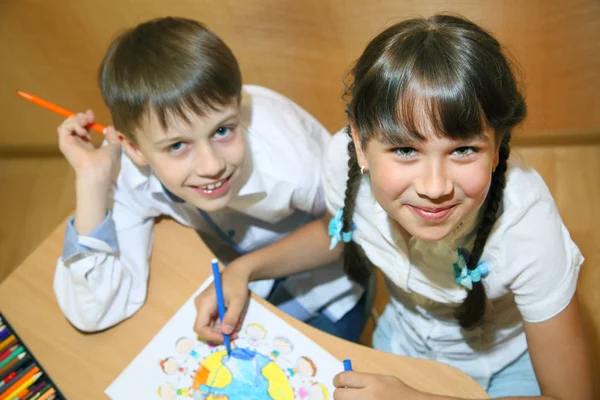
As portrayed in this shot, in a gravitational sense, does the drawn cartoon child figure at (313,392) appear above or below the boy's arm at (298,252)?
below

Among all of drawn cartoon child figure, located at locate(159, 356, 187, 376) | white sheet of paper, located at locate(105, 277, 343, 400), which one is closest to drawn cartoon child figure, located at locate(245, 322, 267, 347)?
white sheet of paper, located at locate(105, 277, 343, 400)

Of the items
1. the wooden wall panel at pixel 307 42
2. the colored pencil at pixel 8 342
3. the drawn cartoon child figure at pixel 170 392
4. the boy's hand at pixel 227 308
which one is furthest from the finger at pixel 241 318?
the wooden wall panel at pixel 307 42

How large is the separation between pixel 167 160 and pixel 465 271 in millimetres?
468

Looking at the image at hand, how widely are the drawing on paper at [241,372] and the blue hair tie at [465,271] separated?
23 cm

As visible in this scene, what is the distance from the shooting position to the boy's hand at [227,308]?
85 centimetres

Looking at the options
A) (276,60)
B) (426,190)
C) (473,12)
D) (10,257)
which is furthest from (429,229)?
(10,257)

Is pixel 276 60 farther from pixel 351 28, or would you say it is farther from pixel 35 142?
pixel 35 142

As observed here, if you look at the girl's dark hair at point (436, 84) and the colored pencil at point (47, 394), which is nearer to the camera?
the girl's dark hair at point (436, 84)

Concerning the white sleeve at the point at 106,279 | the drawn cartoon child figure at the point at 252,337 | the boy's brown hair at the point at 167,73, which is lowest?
the drawn cartoon child figure at the point at 252,337

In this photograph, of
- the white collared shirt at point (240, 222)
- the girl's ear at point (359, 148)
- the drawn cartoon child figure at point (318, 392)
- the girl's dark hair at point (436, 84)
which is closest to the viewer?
the girl's dark hair at point (436, 84)

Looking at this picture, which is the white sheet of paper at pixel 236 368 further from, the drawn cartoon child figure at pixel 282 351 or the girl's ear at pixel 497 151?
the girl's ear at pixel 497 151

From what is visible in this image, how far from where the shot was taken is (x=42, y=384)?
0.84 m

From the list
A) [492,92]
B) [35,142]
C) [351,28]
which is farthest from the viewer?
[35,142]

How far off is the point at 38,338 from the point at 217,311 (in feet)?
0.90
